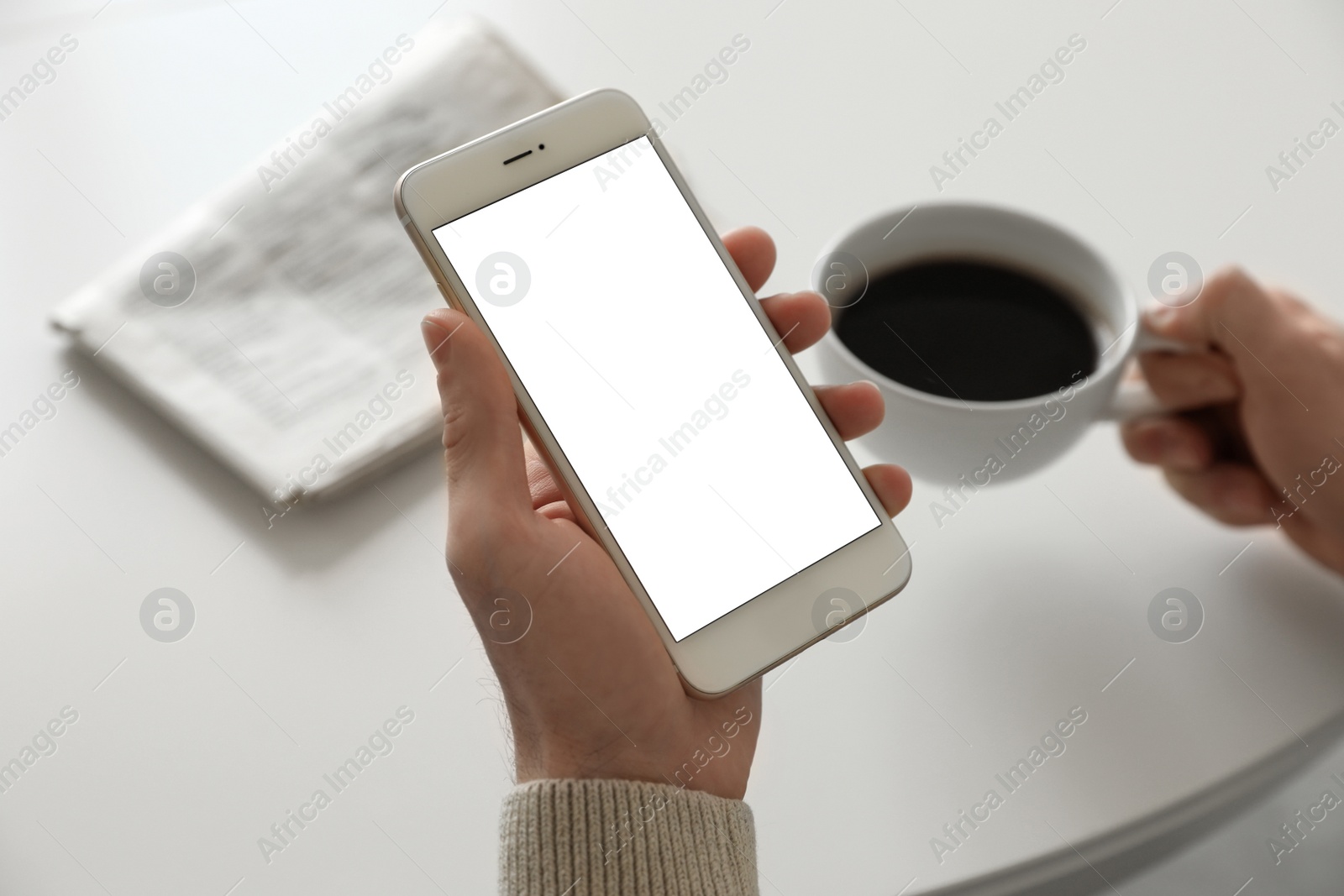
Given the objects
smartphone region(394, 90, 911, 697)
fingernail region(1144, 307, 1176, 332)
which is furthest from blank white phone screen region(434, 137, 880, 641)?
fingernail region(1144, 307, 1176, 332)

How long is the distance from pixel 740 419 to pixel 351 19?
53 cm

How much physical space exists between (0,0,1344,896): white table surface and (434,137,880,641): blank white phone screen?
0.08m

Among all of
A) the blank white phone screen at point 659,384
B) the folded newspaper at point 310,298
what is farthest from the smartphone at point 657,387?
the folded newspaper at point 310,298

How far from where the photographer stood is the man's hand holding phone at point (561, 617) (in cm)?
50

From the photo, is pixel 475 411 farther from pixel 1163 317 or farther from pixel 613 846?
pixel 1163 317

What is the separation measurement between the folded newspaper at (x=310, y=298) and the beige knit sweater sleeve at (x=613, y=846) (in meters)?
0.23

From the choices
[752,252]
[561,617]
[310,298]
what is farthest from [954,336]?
[310,298]

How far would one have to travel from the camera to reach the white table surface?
0.51 meters

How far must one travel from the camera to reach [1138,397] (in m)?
0.51

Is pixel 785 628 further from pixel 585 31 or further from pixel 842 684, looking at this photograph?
pixel 585 31

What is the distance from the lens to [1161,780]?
0.51 metres

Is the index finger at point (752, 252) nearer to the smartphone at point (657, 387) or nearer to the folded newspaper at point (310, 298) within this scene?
the smartphone at point (657, 387)

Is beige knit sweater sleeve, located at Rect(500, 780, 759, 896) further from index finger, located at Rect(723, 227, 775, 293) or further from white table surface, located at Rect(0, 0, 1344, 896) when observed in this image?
index finger, located at Rect(723, 227, 775, 293)

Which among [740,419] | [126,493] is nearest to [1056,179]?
[740,419]
